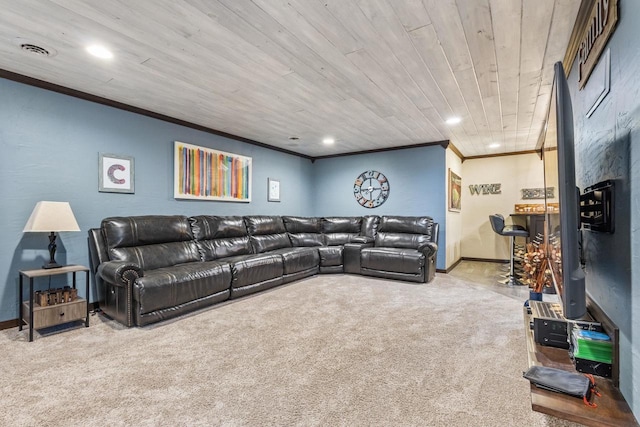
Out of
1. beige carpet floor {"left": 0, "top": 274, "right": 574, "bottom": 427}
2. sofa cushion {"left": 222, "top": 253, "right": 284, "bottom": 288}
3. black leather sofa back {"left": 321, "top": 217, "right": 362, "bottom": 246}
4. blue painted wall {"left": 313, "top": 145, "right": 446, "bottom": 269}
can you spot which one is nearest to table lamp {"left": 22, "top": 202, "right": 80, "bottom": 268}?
beige carpet floor {"left": 0, "top": 274, "right": 574, "bottom": 427}

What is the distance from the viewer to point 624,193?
1116 millimetres

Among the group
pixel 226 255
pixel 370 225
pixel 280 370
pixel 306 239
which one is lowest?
pixel 280 370

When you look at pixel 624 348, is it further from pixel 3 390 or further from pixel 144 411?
pixel 3 390

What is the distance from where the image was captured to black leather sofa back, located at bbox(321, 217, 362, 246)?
5820mm

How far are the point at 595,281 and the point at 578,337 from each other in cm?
50

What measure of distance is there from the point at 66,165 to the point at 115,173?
0.46 m

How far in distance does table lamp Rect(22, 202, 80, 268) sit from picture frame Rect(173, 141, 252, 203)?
55.8 inches

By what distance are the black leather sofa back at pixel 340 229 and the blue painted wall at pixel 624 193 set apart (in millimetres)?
4414

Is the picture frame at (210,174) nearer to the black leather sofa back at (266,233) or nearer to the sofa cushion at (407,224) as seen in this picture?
the black leather sofa back at (266,233)

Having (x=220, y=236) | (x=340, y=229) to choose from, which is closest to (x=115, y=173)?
(x=220, y=236)

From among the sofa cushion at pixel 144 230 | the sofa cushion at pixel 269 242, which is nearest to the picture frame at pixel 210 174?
the sofa cushion at pixel 144 230

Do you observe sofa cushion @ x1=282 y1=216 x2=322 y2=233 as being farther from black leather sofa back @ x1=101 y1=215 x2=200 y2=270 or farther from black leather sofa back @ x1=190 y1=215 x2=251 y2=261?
black leather sofa back @ x1=101 y1=215 x2=200 y2=270

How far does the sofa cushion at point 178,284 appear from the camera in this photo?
9.13ft

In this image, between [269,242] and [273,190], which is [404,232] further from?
[273,190]
